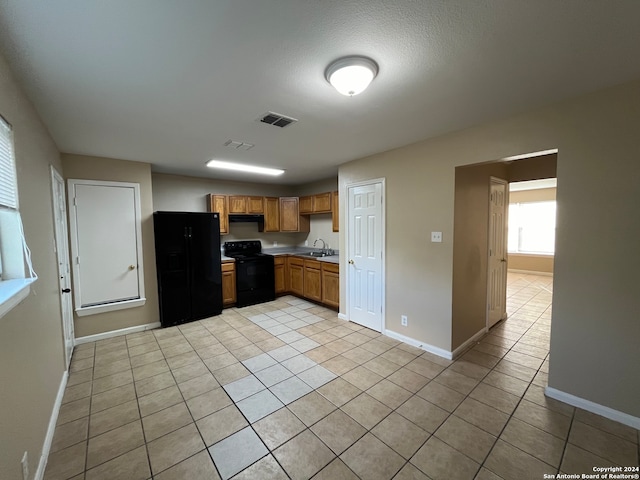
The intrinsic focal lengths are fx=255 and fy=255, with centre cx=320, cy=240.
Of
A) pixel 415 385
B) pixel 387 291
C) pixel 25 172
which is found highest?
pixel 25 172

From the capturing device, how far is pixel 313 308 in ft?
15.3

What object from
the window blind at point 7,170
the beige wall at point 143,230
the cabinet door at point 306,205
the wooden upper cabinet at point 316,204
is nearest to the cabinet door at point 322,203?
the wooden upper cabinet at point 316,204

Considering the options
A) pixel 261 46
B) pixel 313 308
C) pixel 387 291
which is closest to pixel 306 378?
pixel 387 291

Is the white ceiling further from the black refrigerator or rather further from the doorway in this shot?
the black refrigerator

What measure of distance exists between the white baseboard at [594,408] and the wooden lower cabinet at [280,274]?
4.25 m

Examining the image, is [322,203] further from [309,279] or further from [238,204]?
[238,204]

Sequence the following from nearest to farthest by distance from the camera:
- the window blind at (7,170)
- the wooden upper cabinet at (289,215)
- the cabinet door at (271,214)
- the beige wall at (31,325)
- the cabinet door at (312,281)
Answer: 1. the beige wall at (31,325)
2. the window blind at (7,170)
3. the cabinet door at (312,281)
4. the cabinet door at (271,214)
5. the wooden upper cabinet at (289,215)

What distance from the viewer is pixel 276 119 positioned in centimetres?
231

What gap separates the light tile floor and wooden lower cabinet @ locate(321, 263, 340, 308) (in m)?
1.14

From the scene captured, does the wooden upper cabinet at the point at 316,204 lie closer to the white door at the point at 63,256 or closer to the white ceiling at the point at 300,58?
the white ceiling at the point at 300,58

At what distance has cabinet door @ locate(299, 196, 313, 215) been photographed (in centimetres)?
537

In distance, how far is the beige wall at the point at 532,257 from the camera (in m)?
6.87

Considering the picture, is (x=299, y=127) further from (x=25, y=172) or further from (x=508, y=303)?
(x=508, y=303)

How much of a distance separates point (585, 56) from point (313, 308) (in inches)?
169
